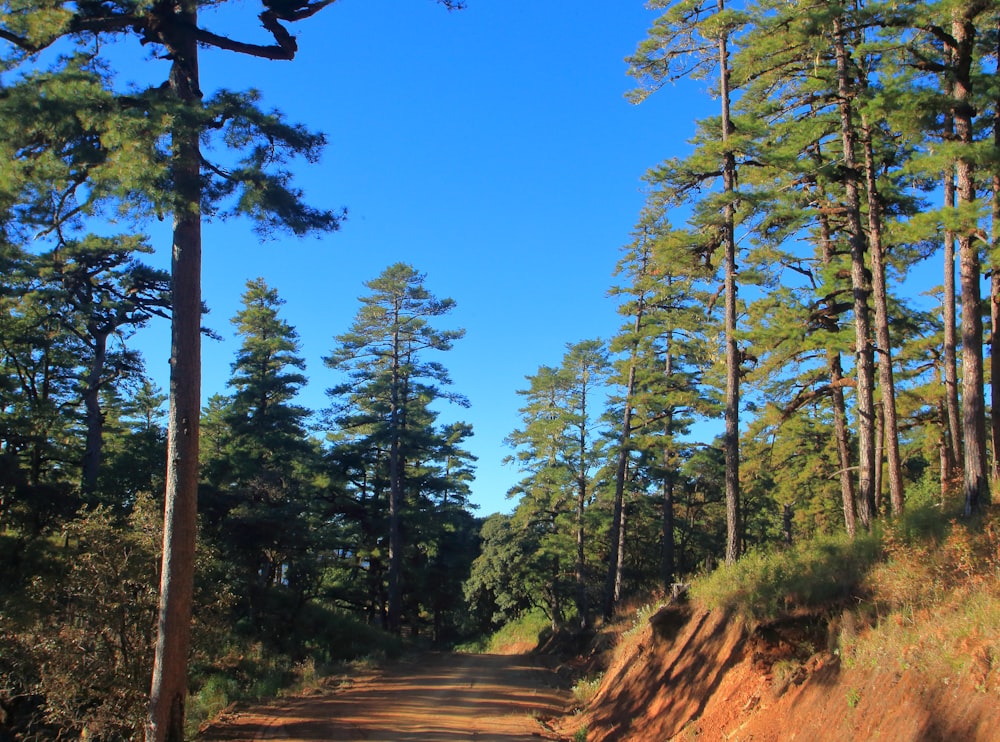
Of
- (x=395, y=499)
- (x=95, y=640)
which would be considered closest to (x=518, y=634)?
Result: (x=395, y=499)

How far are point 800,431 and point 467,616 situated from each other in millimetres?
34572

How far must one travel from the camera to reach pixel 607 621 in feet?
100

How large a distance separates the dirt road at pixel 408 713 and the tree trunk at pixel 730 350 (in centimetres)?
597

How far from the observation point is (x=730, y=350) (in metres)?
17.0

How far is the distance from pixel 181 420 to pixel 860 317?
13421 millimetres

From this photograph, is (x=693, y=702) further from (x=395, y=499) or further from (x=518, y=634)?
(x=518, y=634)

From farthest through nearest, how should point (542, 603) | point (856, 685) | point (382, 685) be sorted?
1. point (542, 603)
2. point (382, 685)
3. point (856, 685)

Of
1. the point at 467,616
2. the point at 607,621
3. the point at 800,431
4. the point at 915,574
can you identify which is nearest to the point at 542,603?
the point at 467,616

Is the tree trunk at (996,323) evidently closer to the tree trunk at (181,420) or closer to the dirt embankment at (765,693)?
the dirt embankment at (765,693)

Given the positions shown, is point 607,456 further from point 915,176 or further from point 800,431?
point 915,176

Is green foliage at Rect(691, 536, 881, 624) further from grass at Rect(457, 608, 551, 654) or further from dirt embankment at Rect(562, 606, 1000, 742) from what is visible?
grass at Rect(457, 608, 551, 654)

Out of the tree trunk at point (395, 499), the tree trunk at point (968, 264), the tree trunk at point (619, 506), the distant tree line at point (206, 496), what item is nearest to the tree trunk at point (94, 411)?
the distant tree line at point (206, 496)

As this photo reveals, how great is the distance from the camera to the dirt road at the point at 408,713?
1184 centimetres

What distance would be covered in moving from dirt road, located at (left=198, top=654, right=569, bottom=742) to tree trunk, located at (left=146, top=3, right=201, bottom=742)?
2.17m
